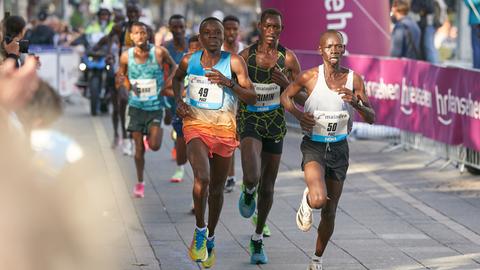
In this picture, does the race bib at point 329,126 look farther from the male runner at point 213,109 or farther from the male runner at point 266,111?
the male runner at point 266,111

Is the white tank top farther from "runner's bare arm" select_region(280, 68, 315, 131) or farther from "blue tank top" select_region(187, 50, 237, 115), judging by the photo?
"blue tank top" select_region(187, 50, 237, 115)

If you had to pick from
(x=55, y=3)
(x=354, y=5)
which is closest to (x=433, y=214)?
(x=354, y=5)

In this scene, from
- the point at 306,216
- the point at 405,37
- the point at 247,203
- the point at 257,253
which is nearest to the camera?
the point at 306,216

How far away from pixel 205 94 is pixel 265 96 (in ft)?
2.03

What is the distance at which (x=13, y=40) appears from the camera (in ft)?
37.5

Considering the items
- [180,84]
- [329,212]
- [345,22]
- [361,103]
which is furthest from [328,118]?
[345,22]

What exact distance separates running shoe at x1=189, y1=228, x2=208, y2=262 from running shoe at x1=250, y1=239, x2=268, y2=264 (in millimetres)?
487

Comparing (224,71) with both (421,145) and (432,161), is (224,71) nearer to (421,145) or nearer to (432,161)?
(432,161)

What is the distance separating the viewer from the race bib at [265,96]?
33.0 ft

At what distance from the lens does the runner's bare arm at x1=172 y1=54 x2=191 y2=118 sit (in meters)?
9.77

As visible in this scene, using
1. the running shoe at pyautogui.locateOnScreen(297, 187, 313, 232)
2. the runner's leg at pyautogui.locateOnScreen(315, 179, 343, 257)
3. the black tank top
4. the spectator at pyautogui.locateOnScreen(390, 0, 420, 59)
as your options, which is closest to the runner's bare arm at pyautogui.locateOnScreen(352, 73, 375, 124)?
the runner's leg at pyautogui.locateOnScreen(315, 179, 343, 257)

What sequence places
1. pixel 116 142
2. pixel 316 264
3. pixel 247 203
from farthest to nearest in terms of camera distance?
1. pixel 116 142
2. pixel 247 203
3. pixel 316 264

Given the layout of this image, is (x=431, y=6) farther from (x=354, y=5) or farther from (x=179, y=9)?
(x=179, y=9)

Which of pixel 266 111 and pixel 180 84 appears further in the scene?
pixel 180 84
